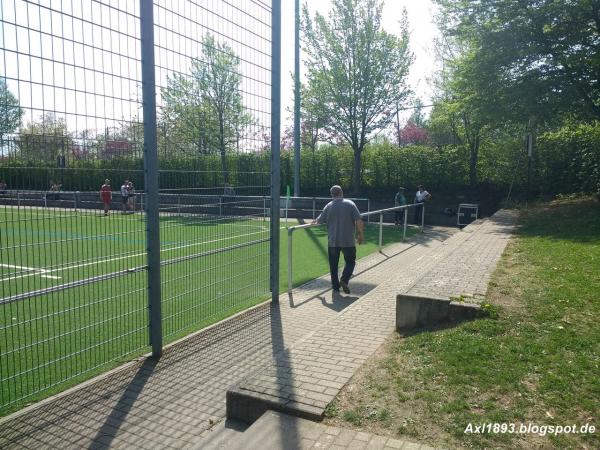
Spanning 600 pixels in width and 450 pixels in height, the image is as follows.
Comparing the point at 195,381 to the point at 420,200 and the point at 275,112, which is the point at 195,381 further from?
the point at 420,200

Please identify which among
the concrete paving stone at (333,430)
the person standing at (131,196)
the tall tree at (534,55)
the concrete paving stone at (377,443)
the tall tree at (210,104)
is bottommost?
the concrete paving stone at (333,430)

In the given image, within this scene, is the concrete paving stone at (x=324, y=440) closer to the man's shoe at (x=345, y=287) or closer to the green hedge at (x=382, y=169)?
the green hedge at (x=382, y=169)

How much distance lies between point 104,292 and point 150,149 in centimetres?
406

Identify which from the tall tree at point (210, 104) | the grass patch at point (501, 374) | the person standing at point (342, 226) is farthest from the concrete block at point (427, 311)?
the tall tree at point (210, 104)

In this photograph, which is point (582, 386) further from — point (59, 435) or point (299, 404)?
point (59, 435)

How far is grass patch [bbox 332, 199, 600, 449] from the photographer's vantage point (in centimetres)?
317

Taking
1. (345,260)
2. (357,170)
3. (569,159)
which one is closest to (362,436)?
(345,260)

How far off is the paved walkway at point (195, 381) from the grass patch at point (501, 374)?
1.38 ft

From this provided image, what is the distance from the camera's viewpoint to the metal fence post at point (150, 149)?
4.93 meters

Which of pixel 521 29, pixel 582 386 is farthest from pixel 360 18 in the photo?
pixel 582 386

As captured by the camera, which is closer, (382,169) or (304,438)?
(304,438)

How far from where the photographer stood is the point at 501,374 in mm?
3768

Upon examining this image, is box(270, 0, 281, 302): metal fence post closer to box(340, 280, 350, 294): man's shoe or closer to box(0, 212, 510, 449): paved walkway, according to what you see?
box(0, 212, 510, 449): paved walkway

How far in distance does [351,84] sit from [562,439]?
68.8 feet
